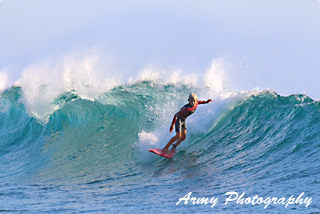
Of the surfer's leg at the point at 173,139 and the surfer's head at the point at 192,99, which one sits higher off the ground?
the surfer's head at the point at 192,99

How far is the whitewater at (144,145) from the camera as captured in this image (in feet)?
23.1

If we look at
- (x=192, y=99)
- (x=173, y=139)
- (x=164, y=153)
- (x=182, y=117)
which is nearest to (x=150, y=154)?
(x=164, y=153)

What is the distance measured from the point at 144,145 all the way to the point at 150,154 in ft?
2.07

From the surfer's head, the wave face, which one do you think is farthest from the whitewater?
the surfer's head

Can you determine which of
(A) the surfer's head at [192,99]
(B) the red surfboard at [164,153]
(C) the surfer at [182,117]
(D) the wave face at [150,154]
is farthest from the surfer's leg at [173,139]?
(A) the surfer's head at [192,99]

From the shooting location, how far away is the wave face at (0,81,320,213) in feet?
23.2

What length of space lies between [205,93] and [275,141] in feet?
13.3

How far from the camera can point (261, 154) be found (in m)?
9.07

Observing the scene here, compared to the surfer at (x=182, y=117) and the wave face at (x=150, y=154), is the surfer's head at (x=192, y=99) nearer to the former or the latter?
the surfer at (x=182, y=117)

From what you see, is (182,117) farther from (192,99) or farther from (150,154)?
(150,154)

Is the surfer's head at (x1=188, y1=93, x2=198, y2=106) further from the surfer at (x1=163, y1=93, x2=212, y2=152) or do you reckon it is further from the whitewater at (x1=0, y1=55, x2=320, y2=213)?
the whitewater at (x1=0, y1=55, x2=320, y2=213)

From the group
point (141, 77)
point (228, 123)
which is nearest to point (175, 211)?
point (228, 123)

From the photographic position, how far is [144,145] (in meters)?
11.1

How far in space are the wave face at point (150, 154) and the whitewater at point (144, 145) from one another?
28 millimetres
